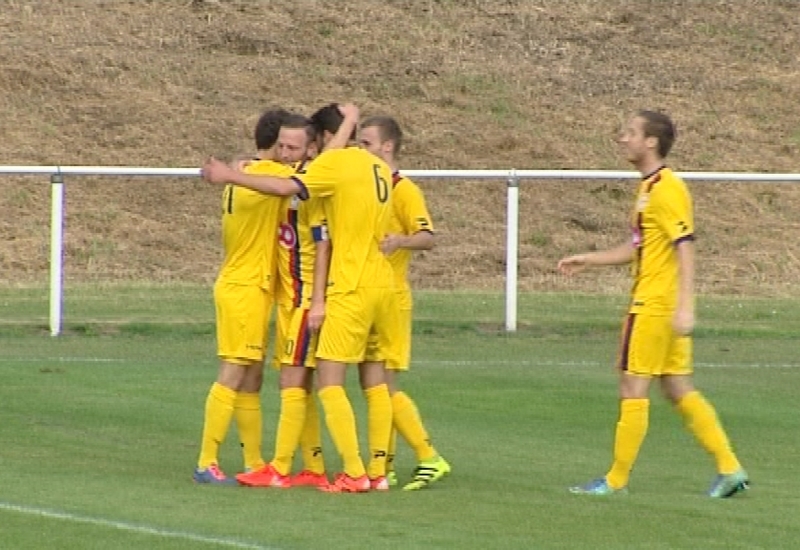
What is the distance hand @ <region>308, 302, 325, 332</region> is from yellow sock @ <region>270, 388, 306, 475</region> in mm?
420

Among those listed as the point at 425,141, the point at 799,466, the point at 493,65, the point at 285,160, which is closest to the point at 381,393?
the point at 285,160

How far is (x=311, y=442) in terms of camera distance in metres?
→ 11.6

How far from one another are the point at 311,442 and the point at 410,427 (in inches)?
21.3

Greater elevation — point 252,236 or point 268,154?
point 268,154

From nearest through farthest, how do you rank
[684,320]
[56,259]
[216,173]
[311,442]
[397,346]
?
[216,173] < [684,320] < [397,346] < [311,442] < [56,259]

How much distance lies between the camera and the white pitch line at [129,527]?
934 centimetres

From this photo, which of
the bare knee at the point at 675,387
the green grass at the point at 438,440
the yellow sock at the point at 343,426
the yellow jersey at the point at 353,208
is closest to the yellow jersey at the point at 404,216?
the yellow jersey at the point at 353,208

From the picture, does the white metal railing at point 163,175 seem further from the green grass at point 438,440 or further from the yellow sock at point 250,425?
the yellow sock at point 250,425

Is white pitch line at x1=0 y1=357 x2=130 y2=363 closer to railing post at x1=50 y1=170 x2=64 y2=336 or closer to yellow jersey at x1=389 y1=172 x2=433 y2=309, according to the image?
railing post at x1=50 y1=170 x2=64 y2=336

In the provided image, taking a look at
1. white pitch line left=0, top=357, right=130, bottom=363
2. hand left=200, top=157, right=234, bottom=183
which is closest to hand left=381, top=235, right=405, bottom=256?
hand left=200, top=157, right=234, bottom=183

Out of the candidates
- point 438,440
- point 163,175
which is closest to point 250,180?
point 438,440

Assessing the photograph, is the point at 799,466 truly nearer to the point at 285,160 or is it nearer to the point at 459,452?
the point at 459,452

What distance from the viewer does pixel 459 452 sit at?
42.3 feet

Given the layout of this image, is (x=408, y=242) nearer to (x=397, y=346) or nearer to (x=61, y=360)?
(x=397, y=346)
